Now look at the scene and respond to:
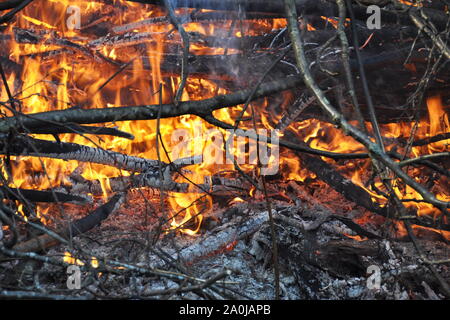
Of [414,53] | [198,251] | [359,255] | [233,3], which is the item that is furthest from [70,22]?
[359,255]

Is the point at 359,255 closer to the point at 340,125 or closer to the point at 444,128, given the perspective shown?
the point at 340,125

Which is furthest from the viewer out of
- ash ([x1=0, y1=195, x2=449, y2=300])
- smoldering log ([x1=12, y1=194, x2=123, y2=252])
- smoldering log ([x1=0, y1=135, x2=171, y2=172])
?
smoldering log ([x1=0, y1=135, x2=171, y2=172])

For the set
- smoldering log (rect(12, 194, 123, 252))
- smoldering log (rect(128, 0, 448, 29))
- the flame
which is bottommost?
smoldering log (rect(12, 194, 123, 252))

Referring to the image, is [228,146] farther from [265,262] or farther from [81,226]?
[81,226]

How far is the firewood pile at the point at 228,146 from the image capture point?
95.0 inches

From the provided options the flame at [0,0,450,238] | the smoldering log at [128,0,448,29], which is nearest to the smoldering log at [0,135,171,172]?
the flame at [0,0,450,238]

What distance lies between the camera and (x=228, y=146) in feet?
11.3

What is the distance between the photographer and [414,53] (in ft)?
10.9

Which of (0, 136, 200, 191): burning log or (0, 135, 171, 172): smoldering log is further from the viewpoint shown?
(0, 136, 200, 191): burning log

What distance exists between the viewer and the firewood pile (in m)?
2.41

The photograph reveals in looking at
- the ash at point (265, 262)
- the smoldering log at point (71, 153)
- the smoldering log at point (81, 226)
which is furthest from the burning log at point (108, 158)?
the ash at point (265, 262)

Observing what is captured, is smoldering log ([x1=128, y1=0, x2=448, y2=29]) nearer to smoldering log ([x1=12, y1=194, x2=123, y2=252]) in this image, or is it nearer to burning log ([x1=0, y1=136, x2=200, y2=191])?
burning log ([x1=0, y1=136, x2=200, y2=191])

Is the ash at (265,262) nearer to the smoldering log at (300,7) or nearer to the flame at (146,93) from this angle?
the flame at (146,93)

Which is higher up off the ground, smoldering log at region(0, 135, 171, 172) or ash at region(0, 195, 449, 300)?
smoldering log at region(0, 135, 171, 172)
